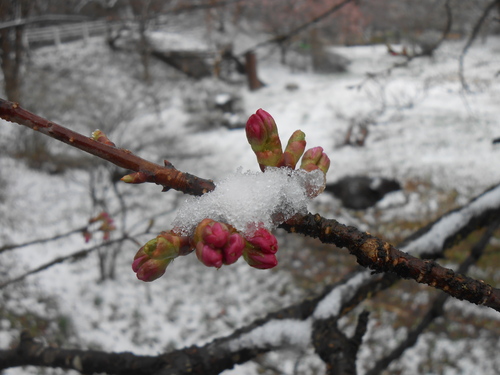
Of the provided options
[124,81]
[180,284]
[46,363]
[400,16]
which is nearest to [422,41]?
[400,16]

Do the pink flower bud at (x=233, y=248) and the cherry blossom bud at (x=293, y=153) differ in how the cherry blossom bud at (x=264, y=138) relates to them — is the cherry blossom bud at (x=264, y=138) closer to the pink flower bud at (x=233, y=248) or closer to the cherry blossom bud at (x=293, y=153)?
the cherry blossom bud at (x=293, y=153)

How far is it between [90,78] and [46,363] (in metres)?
13.4

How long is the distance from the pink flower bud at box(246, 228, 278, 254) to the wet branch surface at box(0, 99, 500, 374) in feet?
0.17

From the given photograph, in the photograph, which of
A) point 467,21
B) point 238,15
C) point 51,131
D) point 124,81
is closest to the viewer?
point 51,131

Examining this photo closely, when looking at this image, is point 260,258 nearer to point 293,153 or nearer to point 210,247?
point 210,247

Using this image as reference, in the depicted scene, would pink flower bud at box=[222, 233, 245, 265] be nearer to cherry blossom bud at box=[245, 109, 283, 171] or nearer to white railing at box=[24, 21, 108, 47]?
cherry blossom bud at box=[245, 109, 283, 171]

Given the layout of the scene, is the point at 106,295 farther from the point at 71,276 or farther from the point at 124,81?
the point at 124,81

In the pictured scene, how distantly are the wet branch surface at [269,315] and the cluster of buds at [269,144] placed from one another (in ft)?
0.40

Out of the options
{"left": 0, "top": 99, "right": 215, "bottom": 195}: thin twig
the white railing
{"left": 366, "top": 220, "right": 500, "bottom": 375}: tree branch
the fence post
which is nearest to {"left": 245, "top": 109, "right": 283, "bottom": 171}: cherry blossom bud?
{"left": 0, "top": 99, "right": 215, "bottom": 195}: thin twig

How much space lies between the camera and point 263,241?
1.77ft

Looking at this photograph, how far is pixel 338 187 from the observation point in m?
7.73

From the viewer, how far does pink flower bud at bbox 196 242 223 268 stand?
0.49 m

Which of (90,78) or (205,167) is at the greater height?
(90,78)

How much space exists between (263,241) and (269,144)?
193mm
